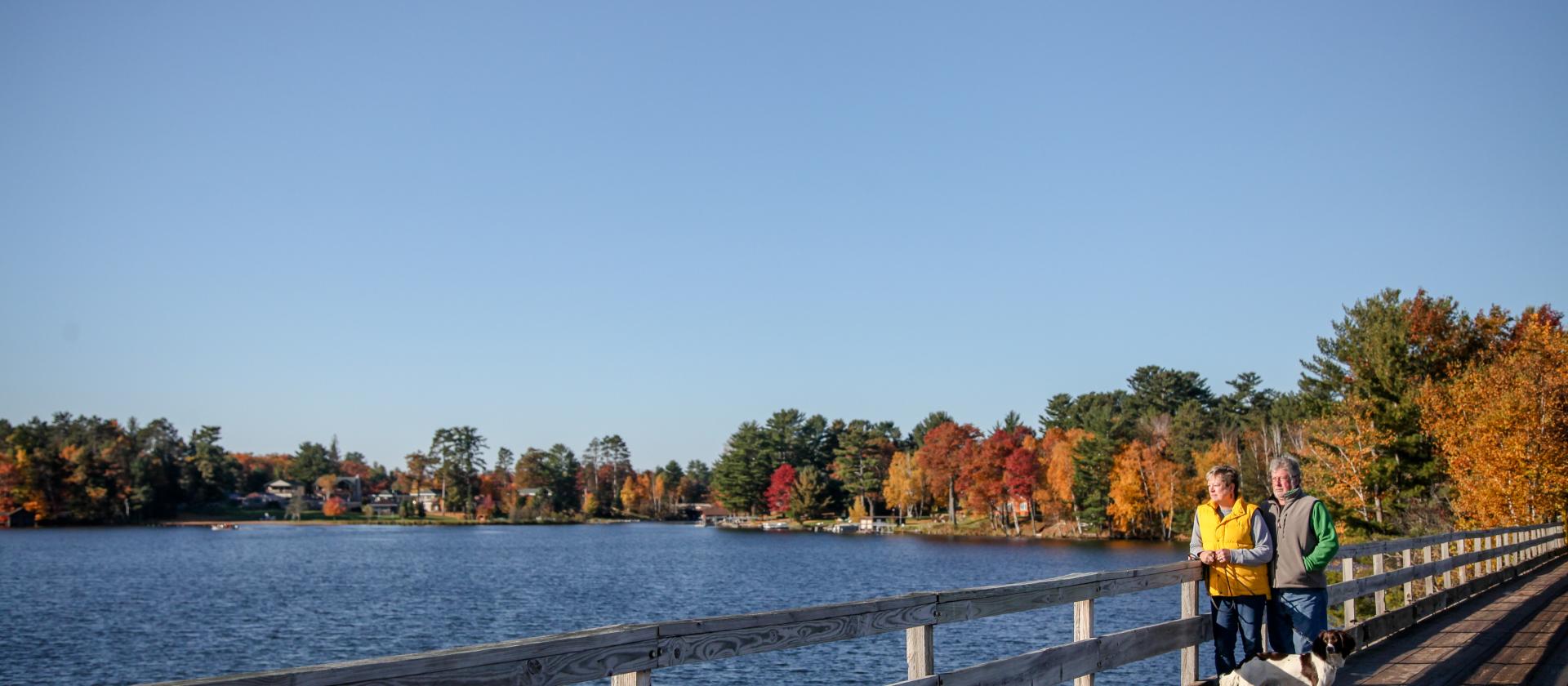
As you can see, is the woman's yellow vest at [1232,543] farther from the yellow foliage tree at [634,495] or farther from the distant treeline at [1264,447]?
the yellow foliage tree at [634,495]

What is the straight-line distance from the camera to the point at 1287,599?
24.8 ft

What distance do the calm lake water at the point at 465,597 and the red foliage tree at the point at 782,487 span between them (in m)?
40.8

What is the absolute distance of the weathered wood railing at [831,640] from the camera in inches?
140

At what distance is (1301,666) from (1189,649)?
980mm

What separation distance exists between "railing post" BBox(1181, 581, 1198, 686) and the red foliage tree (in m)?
125

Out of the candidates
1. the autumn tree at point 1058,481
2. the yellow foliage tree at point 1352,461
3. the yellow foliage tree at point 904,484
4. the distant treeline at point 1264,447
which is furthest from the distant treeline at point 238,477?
the yellow foliage tree at point 1352,461

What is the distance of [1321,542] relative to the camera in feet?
23.7

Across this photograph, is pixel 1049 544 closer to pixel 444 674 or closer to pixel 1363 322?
pixel 1363 322

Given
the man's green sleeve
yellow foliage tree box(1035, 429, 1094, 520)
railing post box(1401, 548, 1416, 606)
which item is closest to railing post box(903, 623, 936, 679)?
the man's green sleeve

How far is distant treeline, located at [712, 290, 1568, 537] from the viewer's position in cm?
2936

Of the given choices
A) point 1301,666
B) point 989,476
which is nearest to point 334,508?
point 989,476

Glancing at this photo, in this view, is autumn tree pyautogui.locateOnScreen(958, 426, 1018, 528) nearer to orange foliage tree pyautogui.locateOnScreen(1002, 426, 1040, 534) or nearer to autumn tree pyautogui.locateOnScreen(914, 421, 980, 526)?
orange foliage tree pyautogui.locateOnScreen(1002, 426, 1040, 534)

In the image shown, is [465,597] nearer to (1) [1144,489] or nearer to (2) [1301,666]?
(2) [1301,666]

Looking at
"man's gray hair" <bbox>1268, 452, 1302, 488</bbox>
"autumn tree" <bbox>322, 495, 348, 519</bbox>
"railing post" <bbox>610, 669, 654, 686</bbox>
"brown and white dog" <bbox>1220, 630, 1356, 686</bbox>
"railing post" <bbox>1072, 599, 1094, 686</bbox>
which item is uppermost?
"man's gray hair" <bbox>1268, 452, 1302, 488</bbox>
